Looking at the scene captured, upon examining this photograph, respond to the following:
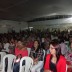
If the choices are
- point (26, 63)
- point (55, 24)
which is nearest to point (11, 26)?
point (55, 24)

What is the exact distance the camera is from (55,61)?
10.8ft

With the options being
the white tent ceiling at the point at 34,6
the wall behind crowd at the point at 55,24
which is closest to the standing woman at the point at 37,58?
the white tent ceiling at the point at 34,6

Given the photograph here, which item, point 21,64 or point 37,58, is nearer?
point 21,64

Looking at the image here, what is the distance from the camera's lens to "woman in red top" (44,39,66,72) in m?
3.18

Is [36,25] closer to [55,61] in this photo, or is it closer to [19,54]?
[19,54]

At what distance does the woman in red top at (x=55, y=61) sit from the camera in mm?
3181

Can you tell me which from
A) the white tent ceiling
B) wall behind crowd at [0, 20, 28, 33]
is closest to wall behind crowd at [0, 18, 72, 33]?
wall behind crowd at [0, 20, 28, 33]

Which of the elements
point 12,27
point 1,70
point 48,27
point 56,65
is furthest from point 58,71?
point 12,27

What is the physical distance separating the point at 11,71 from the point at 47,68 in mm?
1614

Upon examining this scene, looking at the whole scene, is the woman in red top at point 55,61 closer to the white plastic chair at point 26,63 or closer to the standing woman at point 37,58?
the standing woman at point 37,58

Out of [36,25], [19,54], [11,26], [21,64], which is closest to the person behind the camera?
[21,64]

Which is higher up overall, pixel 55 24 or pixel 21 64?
pixel 55 24

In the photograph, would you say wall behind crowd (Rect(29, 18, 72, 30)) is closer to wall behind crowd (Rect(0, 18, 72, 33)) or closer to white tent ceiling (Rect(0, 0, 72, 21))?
wall behind crowd (Rect(0, 18, 72, 33))

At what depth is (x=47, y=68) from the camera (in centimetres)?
337
